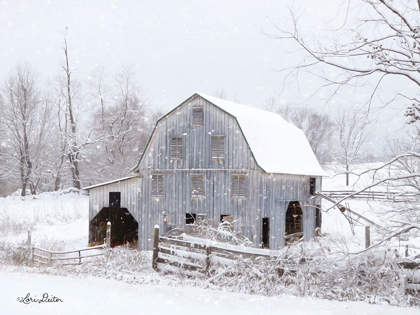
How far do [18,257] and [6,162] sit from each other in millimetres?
25852

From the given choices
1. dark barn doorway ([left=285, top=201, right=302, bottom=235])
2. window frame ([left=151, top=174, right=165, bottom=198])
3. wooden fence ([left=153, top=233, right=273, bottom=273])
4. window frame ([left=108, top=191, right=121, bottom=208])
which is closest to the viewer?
wooden fence ([left=153, top=233, right=273, bottom=273])

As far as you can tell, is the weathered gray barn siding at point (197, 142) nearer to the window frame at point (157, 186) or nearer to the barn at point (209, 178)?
the barn at point (209, 178)

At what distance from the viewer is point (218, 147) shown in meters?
21.7

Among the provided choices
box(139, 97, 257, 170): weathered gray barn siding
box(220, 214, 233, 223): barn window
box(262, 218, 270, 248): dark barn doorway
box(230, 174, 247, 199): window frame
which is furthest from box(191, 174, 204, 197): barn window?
box(262, 218, 270, 248): dark barn doorway

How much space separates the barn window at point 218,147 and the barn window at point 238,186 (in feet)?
4.07

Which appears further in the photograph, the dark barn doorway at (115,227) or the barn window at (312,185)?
the barn window at (312,185)

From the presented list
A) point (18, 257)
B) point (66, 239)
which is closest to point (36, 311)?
point (18, 257)

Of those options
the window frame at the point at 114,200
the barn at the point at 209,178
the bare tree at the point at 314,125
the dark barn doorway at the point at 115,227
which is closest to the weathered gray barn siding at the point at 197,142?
the barn at the point at 209,178

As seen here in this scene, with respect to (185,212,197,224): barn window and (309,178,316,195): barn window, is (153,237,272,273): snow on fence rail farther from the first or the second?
(309,178,316,195): barn window

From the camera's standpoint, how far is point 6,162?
4062cm

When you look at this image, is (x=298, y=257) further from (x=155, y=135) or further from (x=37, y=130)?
(x=37, y=130)

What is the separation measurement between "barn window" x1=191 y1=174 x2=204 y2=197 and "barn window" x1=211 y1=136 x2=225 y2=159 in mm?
1273

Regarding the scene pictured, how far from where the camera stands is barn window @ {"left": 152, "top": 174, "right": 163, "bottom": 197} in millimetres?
23047

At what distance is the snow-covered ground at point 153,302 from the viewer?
709 centimetres
